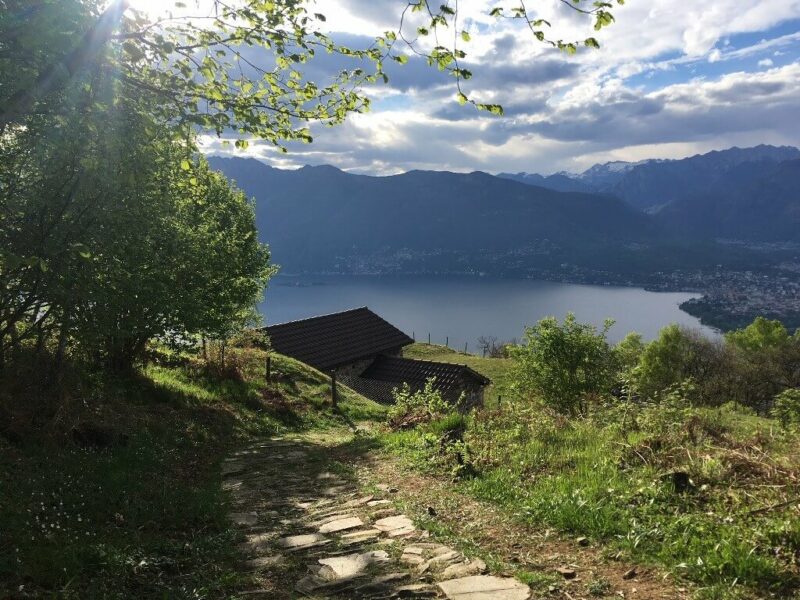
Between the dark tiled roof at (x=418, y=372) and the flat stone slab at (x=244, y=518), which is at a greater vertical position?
the flat stone slab at (x=244, y=518)

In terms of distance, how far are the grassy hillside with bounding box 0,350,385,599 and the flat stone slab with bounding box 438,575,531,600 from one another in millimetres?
2009

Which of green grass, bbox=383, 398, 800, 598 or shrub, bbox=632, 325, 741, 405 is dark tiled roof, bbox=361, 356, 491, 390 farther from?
shrub, bbox=632, 325, 741, 405

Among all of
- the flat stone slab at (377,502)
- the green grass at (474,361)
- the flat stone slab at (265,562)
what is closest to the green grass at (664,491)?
the flat stone slab at (377,502)

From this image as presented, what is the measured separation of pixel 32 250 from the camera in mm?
7020

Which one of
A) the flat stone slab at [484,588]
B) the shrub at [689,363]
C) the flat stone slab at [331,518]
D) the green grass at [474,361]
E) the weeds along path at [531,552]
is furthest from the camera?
the shrub at [689,363]

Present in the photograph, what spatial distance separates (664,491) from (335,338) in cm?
3472

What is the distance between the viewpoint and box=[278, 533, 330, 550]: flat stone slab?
571cm

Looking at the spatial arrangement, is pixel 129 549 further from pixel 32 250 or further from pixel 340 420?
pixel 340 420

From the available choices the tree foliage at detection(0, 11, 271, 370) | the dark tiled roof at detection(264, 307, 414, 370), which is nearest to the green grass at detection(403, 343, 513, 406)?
the dark tiled roof at detection(264, 307, 414, 370)

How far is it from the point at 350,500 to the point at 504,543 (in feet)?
9.42

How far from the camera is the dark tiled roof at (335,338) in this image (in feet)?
121

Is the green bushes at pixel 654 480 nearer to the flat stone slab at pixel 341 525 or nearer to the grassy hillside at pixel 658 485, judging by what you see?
the grassy hillside at pixel 658 485

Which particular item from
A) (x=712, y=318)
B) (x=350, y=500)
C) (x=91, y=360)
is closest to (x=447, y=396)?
(x=91, y=360)

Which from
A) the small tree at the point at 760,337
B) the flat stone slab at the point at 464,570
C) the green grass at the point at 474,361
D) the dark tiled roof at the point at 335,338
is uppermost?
the flat stone slab at the point at 464,570
